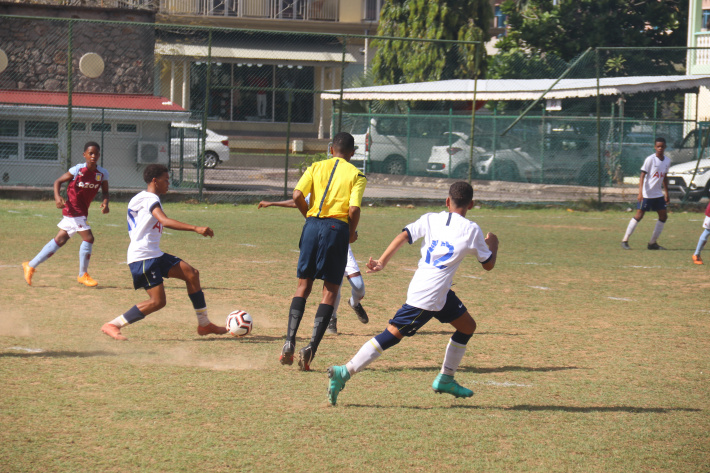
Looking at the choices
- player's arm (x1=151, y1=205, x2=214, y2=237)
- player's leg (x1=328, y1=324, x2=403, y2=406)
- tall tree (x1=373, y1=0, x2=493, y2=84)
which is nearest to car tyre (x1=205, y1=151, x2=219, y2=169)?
tall tree (x1=373, y1=0, x2=493, y2=84)

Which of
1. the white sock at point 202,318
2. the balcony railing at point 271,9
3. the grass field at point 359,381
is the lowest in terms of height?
the grass field at point 359,381

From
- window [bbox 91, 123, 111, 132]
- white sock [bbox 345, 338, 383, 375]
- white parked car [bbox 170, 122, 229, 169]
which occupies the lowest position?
white sock [bbox 345, 338, 383, 375]

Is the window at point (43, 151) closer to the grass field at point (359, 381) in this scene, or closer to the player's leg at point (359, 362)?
the grass field at point (359, 381)

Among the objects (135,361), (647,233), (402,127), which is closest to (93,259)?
(135,361)

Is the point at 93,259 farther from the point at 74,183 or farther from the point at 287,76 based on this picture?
the point at 287,76

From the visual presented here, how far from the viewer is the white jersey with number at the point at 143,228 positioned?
22.9 ft

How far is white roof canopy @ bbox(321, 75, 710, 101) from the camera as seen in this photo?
23031 millimetres

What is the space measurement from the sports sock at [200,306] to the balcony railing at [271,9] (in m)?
32.4

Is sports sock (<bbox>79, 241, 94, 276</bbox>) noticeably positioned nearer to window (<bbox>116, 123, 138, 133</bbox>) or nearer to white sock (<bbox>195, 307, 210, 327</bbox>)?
white sock (<bbox>195, 307, 210, 327</bbox>)

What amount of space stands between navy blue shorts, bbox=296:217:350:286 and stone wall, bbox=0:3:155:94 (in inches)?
641

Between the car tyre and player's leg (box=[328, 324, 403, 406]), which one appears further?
the car tyre

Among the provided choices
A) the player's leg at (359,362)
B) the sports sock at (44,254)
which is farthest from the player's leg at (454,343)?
the sports sock at (44,254)

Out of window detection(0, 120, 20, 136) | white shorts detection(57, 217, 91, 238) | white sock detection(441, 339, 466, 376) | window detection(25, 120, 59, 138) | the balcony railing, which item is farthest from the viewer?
the balcony railing

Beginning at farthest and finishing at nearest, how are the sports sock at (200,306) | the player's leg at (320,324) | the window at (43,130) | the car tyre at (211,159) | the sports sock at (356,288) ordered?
the car tyre at (211,159)
the window at (43,130)
the sports sock at (356,288)
the sports sock at (200,306)
the player's leg at (320,324)
